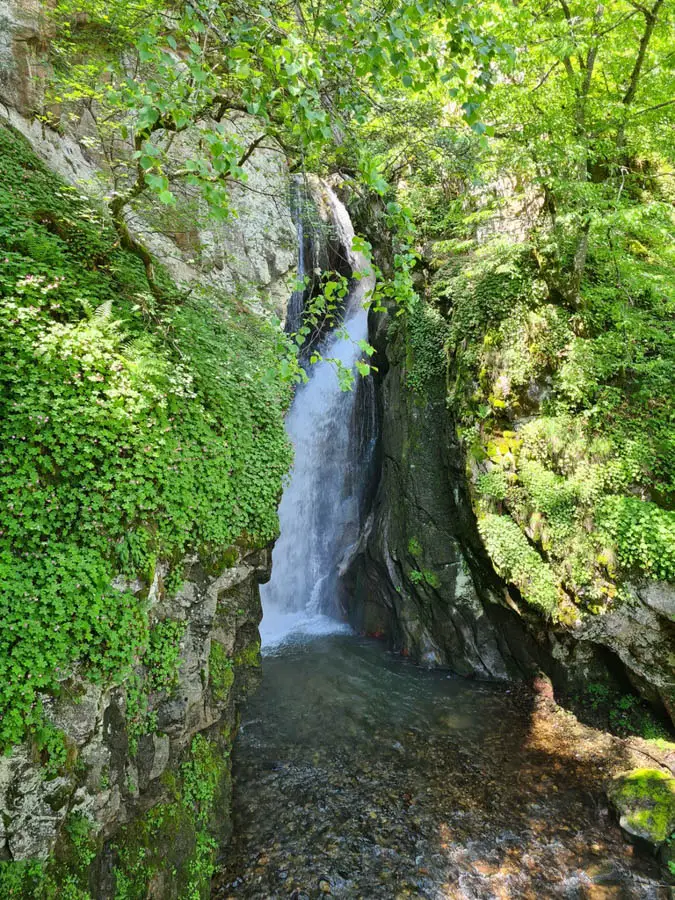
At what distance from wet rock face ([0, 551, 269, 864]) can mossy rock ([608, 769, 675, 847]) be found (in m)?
5.13

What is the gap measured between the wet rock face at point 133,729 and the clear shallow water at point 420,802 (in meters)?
1.05

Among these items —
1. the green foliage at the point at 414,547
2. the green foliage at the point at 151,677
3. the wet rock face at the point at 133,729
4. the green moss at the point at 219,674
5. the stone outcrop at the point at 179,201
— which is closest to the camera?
the wet rock face at the point at 133,729

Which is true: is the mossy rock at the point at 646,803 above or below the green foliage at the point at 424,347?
below

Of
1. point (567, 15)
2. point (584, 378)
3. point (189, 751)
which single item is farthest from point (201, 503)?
point (567, 15)

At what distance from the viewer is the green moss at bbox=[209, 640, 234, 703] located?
234 inches

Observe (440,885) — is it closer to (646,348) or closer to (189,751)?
(189,751)

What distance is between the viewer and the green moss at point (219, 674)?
5949mm

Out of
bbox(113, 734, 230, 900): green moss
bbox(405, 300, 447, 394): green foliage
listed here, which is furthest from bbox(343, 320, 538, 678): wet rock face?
bbox(113, 734, 230, 900): green moss

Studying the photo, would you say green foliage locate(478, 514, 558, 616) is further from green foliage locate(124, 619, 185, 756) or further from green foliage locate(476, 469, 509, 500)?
green foliage locate(124, 619, 185, 756)

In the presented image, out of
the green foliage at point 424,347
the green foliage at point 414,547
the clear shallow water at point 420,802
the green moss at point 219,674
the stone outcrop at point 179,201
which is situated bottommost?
the clear shallow water at point 420,802

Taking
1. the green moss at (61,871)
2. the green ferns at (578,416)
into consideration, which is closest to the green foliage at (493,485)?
the green ferns at (578,416)

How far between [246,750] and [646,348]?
32.2ft

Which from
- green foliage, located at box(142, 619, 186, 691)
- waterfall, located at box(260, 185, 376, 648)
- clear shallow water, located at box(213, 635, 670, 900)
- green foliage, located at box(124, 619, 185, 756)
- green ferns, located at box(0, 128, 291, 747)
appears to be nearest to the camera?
green ferns, located at box(0, 128, 291, 747)

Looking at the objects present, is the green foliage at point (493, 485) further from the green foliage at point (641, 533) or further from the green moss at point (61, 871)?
the green moss at point (61, 871)
